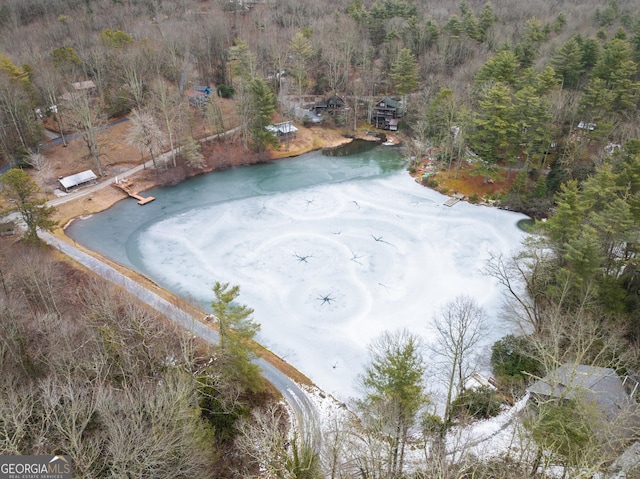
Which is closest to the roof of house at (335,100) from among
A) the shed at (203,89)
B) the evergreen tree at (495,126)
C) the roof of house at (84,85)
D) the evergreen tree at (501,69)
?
the shed at (203,89)

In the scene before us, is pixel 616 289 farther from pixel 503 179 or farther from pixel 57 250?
pixel 57 250

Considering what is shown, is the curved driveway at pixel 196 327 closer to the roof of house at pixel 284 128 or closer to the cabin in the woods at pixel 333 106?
the roof of house at pixel 284 128

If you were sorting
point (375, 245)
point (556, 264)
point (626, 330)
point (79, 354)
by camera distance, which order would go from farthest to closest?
1. point (375, 245)
2. point (556, 264)
3. point (626, 330)
4. point (79, 354)

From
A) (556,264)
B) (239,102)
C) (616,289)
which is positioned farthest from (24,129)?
(616,289)

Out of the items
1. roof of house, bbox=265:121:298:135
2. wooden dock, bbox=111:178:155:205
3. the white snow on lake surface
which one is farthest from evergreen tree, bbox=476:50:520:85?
wooden dock, bbox=111:178:155:205

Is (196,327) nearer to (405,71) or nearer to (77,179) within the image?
(77,179)

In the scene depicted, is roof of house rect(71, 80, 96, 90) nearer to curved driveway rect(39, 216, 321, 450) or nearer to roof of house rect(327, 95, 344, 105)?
curved driveway rect(39, 216, 321, 450)
